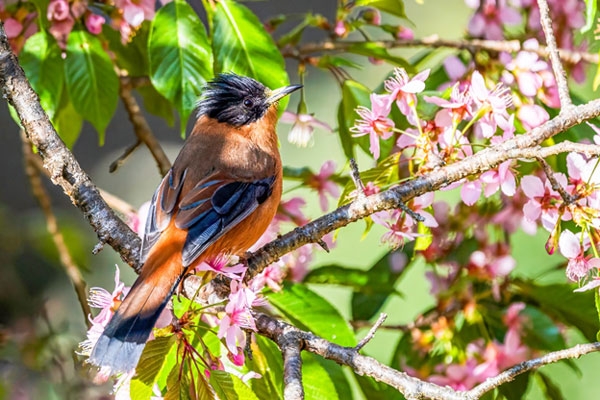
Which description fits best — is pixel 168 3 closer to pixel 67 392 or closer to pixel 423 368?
pixel 67 392

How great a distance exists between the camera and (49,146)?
2041mm

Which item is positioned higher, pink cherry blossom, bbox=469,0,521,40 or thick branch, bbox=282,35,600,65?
pink cherry blossom, bbox=469,0,521,40

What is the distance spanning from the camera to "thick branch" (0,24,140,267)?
2.04 meters

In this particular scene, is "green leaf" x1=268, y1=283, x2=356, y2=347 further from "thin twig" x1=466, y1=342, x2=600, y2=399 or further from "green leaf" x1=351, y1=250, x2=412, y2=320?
"thin twig" x1=466, y1=342, x2=600, y2=399

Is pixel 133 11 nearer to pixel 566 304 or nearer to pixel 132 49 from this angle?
pixel 132 49

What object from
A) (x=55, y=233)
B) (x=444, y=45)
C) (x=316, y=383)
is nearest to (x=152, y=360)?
(x=316, y=383)

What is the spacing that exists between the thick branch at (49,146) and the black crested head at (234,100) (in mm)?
766

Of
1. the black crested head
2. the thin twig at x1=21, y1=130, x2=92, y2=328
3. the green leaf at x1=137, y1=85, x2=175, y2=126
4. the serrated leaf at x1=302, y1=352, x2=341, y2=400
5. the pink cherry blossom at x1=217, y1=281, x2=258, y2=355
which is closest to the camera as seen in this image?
the pink cherry blossom at x1=217, y1=281, x2=258, y2=355

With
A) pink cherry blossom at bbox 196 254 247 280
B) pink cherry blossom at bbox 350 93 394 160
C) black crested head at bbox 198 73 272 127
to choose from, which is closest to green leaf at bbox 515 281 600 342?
pink cherry blossom at bbox 350 93 394 160

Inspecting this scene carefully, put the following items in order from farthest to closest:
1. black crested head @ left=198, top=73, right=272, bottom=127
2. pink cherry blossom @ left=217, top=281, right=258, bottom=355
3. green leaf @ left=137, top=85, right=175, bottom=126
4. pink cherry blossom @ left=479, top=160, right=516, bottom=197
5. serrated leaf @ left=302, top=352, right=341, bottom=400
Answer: green leaf @ left=137, top=85, right=175, bottom=126
black crested head @ left=198, top=73, right=272, bottom=127
serrated leaf @ left=302, top=352, right=341, bottom=400
pink cherry blossom @ left=479, top=160, right=516, bottom=197
pink cherry blossom @ left=217, top=281, right=258, bottom=355

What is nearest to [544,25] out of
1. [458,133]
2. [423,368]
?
[458,133]

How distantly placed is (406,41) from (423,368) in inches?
42.1

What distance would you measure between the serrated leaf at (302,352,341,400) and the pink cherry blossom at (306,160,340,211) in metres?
0.72

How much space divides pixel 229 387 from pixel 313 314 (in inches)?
30.3
